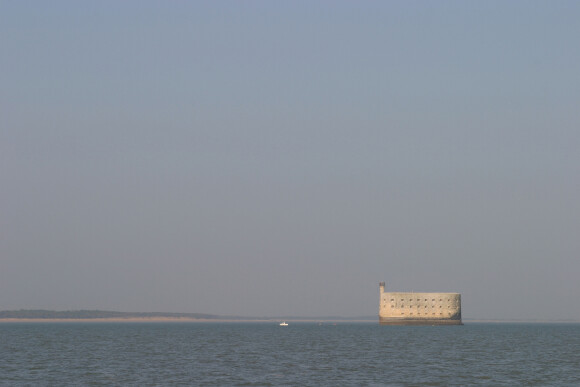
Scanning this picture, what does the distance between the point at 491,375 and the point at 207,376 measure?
73.4 ft

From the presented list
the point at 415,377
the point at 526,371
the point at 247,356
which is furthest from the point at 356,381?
the point at 247,356

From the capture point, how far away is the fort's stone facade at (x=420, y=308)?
573 feet

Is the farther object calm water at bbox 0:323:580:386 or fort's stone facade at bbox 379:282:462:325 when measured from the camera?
fort's stone facade at bbox 379:282:462:325

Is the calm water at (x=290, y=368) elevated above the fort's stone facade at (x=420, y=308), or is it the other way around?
the fort's stone facade at (x=420, y=308)

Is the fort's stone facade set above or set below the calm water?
above

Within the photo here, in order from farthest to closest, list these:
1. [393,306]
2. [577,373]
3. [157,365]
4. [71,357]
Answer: [393,306] < [71,357] < [157,365] < [577,373]

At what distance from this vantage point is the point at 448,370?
67062 millimetres

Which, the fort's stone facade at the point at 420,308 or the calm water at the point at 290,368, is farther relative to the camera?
the fort's stone facade at the point at 420,308

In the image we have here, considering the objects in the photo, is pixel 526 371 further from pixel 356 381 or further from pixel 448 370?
pixel 356 381

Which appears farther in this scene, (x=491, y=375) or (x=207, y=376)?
(x=491, y=375)

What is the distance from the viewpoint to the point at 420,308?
573 feet

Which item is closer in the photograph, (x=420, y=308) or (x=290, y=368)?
(x=290, y=368)

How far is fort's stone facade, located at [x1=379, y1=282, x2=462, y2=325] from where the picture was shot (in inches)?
6875

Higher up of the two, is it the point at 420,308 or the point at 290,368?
the point at 420,308
